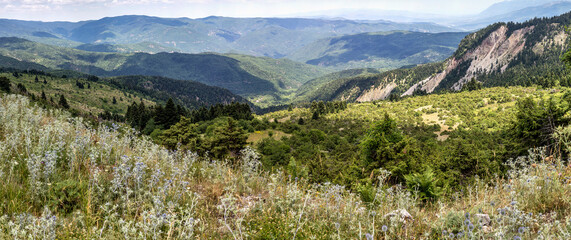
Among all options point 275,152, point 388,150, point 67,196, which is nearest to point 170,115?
point 275,152

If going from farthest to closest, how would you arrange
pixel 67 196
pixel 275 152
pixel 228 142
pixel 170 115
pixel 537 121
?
pixel 170 115, pixel 275 152, pixel 228 142, pixel 537 121, pixel 67 196

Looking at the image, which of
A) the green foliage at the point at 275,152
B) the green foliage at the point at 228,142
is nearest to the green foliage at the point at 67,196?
the green foliage at the point at 228,142

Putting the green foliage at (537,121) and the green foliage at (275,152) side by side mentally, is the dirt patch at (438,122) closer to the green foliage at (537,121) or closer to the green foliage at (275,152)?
the green foliage at (275,152)

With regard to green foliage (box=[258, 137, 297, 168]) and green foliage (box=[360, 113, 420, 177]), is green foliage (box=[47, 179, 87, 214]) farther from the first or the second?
green foliage (box=[258, 137, 297, 168])

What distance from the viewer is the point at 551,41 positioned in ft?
601

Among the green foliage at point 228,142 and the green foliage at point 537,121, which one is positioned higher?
the green foliage at point 537,121

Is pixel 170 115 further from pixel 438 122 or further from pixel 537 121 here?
pixel 438 122

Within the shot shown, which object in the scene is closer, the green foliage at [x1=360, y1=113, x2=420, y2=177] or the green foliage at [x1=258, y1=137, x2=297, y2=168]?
the green foliage at [x1=360, y1=113, x2=420, y2=177]

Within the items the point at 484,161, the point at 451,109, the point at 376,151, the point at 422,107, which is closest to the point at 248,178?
the point at 376,151

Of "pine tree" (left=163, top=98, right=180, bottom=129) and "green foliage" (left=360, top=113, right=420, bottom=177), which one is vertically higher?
"green foliage" (left=360, top=113, right=420, bottom=177)

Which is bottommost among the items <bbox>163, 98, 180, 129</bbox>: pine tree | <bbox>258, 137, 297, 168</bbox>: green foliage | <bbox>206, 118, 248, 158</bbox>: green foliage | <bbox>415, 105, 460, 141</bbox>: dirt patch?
<bbox>415, 105, 460, 141</bbox>: dirt patch

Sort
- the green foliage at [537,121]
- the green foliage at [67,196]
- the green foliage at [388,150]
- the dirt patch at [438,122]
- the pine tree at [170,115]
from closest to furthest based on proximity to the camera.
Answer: the green foliage at [67,196], the green foliage at [388,150], the green foliage at [537,121], the dirt patch at [438,122], the pine tree at [170,115]

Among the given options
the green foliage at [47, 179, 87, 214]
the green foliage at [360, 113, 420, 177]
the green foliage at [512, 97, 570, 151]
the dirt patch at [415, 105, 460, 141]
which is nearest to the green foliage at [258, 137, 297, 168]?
the green foliage at [360, 113, 420, 177]

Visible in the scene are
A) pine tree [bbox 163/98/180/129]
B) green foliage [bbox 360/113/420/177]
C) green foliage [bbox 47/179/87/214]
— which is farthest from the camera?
pine tree [bbox 163/98/180/129]
